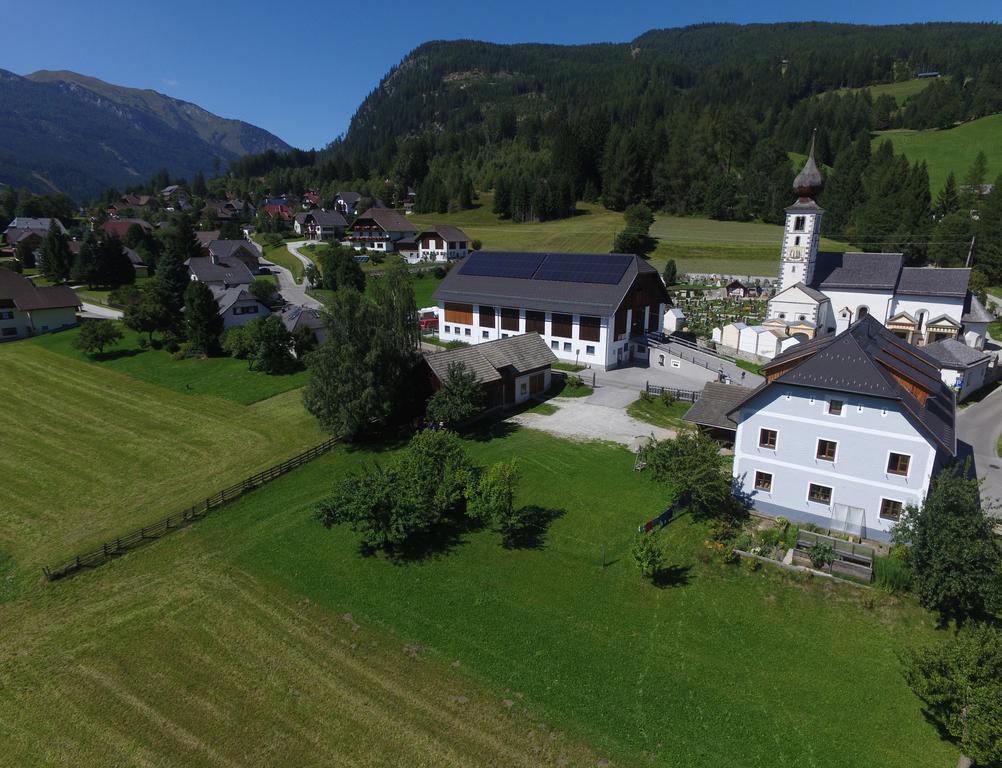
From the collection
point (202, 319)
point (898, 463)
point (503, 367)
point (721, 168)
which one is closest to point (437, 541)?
point (503, 367)

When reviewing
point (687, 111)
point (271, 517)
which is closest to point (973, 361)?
point (271, 517)

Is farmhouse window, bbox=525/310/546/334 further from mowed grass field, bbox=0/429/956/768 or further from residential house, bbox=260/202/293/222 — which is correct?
residential house, bbox=260/202/293/222

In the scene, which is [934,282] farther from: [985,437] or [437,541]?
[437,541]

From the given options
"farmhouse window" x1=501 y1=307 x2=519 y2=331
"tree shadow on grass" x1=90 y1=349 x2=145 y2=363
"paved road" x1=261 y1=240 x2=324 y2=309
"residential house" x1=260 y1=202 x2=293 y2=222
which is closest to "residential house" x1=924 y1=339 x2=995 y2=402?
"farmhouse window" x1=501 y1=307 x2=519 y2=331

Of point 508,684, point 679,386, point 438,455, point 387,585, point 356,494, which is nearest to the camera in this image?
point 508,684

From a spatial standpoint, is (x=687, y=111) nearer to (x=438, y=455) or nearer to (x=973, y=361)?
(x=973, y=361)

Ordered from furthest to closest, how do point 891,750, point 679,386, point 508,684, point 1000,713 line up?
point 679,386 < point 508,684 < point 891,750 < point 1000,713

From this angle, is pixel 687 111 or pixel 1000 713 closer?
pixel 1000 713
